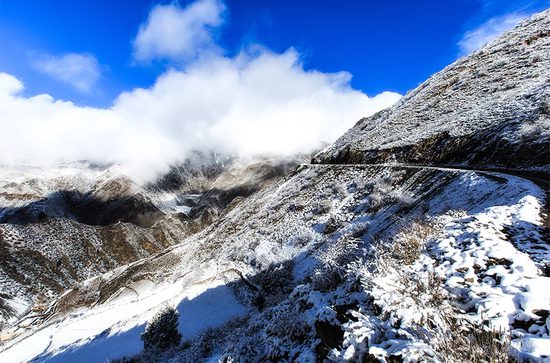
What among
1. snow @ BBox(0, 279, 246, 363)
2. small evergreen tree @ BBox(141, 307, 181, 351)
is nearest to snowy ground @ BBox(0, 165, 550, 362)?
snow @ BBox(0, 279, 246, 363)

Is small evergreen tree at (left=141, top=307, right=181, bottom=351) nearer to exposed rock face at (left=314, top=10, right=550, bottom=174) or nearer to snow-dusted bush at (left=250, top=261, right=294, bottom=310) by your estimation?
snow-dusted bush at (left=250, top=261, right=294, bottom=310)

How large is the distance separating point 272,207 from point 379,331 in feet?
166

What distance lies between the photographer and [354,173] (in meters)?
49.2

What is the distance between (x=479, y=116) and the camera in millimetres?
40969

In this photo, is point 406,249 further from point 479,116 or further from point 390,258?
point 479,116

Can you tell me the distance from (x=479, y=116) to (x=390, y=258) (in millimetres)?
37402

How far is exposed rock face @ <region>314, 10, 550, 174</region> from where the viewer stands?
103 feet

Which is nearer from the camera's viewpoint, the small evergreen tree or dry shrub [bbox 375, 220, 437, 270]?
dry shrub [bbox 375, 220, 437, 270]

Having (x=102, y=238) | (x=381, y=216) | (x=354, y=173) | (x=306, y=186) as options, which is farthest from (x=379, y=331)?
(x=102, y=238)

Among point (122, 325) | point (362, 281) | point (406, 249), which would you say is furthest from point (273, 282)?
point (362, 281)

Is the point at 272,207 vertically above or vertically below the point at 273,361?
above

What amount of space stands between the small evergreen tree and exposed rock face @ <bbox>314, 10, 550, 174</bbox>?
29811 mm

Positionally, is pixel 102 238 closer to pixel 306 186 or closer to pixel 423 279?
pixel 306 186

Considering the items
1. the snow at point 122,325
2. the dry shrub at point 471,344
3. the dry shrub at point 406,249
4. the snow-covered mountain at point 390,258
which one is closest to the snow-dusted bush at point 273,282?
the snow-covered mountain at point 390,258
